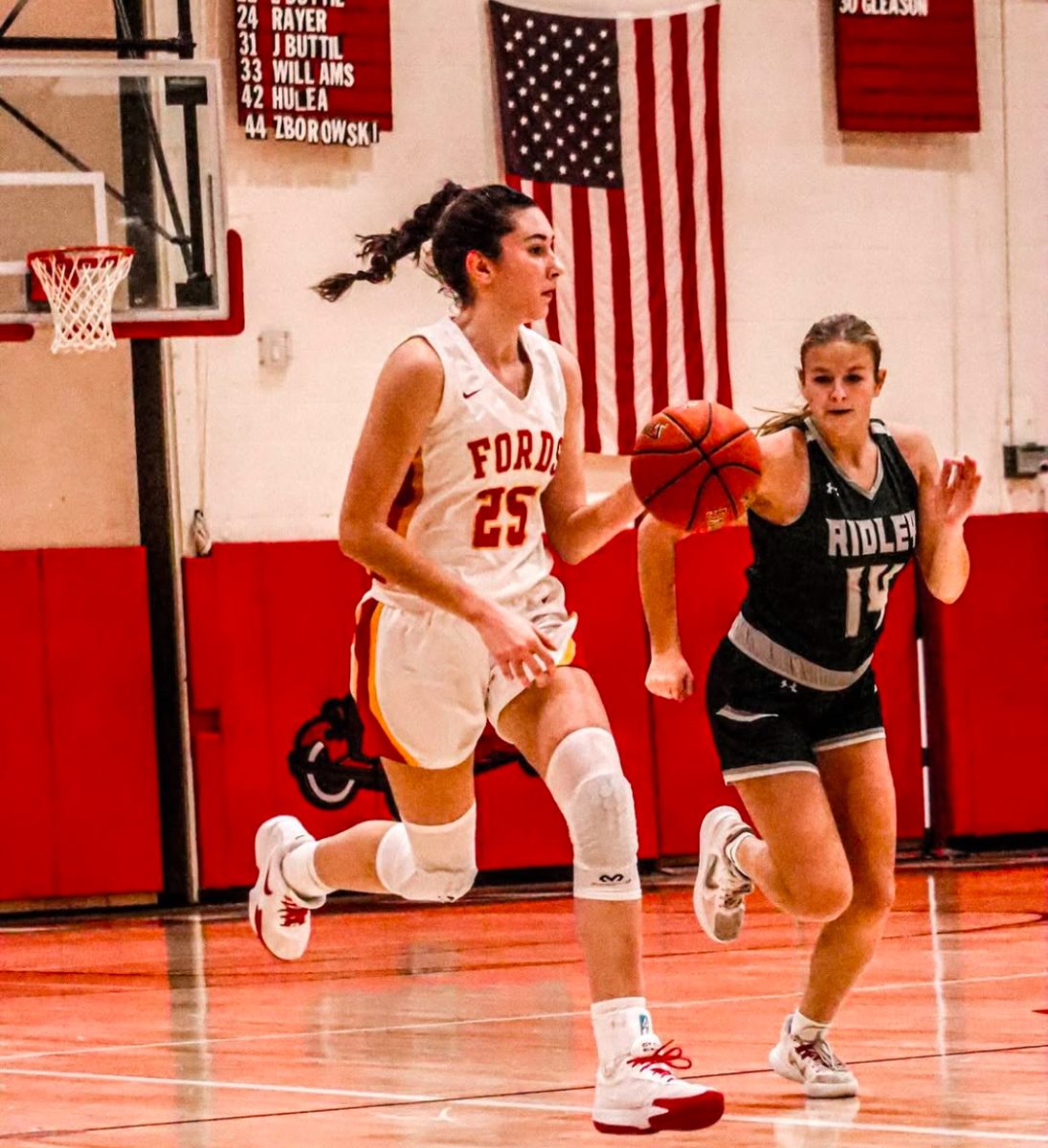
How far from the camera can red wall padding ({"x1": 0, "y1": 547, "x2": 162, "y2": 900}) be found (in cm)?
1055

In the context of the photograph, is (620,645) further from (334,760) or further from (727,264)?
(727,264)

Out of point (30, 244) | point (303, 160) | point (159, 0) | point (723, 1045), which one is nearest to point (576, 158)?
point (303, 160)

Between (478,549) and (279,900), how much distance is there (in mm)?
1611

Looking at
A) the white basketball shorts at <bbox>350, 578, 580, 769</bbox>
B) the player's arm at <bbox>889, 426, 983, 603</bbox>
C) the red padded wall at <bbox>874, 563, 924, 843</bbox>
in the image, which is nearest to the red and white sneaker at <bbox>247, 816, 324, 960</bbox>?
the white basketball shorts at <bbox>350, 578, 580, 769</bbox>

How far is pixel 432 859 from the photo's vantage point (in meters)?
4.89

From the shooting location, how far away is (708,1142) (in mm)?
4191

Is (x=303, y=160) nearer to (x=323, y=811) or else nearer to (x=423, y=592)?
(x=323, y=811)

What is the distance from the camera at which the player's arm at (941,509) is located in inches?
197

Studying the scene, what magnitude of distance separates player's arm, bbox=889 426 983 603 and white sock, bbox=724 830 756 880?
33.9 inches

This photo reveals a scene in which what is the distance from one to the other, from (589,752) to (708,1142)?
0.79 metres

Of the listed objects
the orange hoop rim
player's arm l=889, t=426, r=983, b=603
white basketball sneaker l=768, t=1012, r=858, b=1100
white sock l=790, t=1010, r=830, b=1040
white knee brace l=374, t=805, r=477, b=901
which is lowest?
white basketball sneaker l=768, t=1012, r=858, b=1100

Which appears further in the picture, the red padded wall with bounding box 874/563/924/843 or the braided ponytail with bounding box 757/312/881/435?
the red padded wall with bounding box 874/563/924/843

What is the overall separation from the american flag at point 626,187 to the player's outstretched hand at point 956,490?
256 inches

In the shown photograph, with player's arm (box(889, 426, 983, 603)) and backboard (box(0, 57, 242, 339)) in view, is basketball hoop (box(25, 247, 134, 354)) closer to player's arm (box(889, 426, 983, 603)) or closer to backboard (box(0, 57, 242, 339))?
backboard (box(0, 57, 242, 339))
